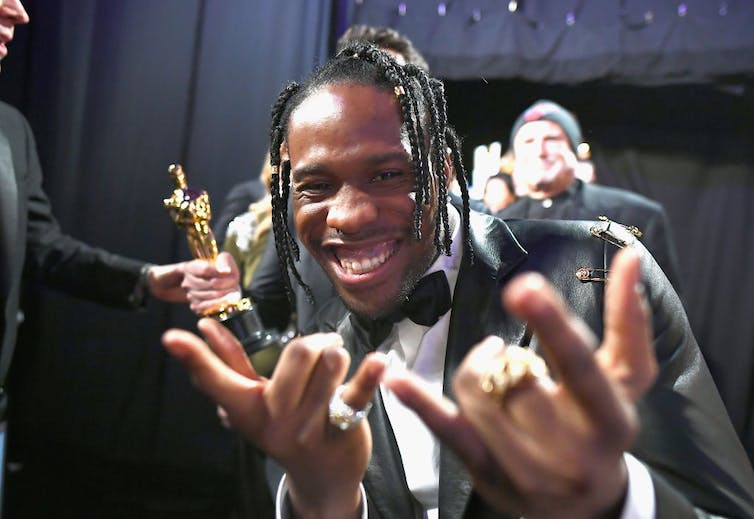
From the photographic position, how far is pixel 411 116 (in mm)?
1166

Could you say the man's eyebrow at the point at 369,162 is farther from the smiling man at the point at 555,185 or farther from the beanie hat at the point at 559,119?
the beanie hat at the point at 559,119

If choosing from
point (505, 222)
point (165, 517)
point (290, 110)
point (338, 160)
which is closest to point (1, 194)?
point (290, 110)

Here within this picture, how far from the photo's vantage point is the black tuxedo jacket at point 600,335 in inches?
37.2

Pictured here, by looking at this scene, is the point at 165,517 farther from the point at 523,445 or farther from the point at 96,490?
the point at 523,445

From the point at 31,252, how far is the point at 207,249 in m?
0.92

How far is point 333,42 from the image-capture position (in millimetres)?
3387

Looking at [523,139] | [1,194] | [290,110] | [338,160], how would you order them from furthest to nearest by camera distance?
1. [523,139]
2. [1,194]
3. [290,110]
4. [338,160]

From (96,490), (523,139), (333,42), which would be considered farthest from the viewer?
(333,42)

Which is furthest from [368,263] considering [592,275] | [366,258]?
[592,275]

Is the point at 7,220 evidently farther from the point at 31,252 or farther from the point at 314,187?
the point at 314,187

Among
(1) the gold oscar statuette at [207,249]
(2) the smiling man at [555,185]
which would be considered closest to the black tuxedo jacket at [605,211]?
(2) the smiling man at [555,185]

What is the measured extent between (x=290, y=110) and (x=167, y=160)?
202cm

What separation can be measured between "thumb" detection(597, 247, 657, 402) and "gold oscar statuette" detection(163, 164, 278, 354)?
3.68 feet

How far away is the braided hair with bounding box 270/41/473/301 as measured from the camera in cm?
116
